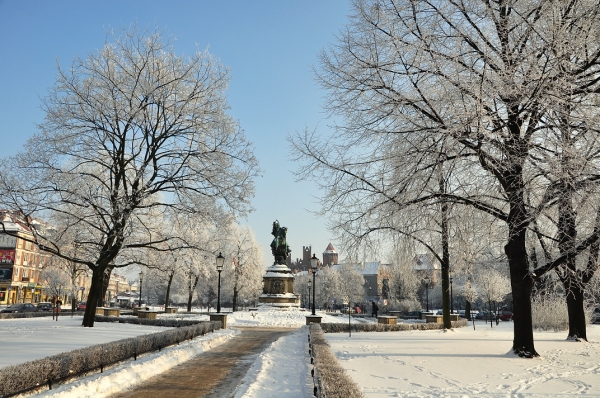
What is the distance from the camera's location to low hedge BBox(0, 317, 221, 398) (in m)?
6.89

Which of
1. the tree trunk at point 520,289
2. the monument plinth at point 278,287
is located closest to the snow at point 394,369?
the tree trunk at point 520,289

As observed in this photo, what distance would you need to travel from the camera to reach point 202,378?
33.5 feet

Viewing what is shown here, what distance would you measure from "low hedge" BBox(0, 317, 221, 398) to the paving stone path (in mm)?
1113

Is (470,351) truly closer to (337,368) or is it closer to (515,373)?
(515,373)

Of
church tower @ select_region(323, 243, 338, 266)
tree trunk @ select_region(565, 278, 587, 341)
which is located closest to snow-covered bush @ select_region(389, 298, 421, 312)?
tree trunk @ select_region(565, 278, 587, 341)

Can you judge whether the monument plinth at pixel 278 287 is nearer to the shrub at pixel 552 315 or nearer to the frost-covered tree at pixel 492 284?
the frost-covered tree at pixel 492 284

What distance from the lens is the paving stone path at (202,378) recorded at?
Answer: 8.56m

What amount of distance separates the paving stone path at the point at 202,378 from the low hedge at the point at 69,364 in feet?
3.65

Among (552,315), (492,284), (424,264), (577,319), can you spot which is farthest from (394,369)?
(492,284)

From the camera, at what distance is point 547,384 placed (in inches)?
357

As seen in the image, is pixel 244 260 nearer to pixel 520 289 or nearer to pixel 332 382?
pixel 520 289

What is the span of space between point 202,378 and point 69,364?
2901mm

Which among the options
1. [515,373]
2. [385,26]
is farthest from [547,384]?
[385,26]

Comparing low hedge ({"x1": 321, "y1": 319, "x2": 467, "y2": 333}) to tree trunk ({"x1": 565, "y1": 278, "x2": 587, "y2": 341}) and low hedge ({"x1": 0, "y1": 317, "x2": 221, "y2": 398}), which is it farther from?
low hedge ({"x1": 0, "y1": 317, "x2": 221, "y2": 398})
